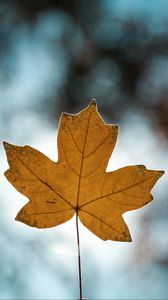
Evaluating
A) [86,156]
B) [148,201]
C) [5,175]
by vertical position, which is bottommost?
[148,201]

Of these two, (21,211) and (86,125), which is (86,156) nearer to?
(86,125)

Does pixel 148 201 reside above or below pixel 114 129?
below

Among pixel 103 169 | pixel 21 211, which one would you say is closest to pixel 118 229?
pixel 103 169

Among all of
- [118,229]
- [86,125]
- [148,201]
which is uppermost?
[86,125]

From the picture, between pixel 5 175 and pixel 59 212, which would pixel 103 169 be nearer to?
pixel 59 212

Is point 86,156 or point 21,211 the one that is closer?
point 21,211

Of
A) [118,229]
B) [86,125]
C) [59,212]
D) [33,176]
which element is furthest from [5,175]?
[118,229]
